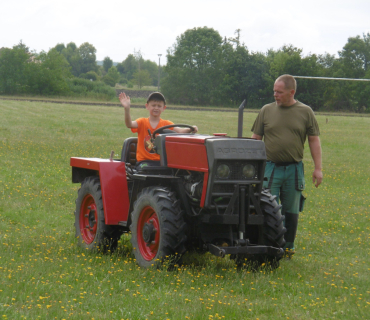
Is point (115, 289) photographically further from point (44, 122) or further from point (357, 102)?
point (357, 102)

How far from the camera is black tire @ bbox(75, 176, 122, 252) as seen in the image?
6.11 m

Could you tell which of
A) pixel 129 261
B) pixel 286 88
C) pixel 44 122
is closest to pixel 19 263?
pixel 129 261

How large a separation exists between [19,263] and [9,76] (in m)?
63.2

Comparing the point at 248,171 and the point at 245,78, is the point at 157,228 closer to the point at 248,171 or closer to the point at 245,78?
the point at 248,171

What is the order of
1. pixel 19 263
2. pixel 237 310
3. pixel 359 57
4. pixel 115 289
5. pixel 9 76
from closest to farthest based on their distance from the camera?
pixel 237 310, pixel 115 289, pixel 19 263, pixel 9 76, pixel 359 57

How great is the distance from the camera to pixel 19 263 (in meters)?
5.31

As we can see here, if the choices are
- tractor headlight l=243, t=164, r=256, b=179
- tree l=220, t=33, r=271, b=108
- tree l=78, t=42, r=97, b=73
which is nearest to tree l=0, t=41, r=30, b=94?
tree l=220, t=33, r=271, b=108

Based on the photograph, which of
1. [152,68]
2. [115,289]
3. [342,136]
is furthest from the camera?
[152,68]

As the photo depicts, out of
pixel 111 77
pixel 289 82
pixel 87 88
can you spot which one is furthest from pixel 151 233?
pixel 111 77

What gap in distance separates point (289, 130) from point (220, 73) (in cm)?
7385

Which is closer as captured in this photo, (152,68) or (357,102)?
(357,102)

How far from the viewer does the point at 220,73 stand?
258 ft

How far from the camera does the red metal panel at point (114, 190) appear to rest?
5957mm

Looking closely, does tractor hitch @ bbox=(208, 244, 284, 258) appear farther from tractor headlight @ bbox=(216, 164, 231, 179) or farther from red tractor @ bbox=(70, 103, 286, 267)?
tractor headlight @ bbox=(216, 164, 231, 179)
